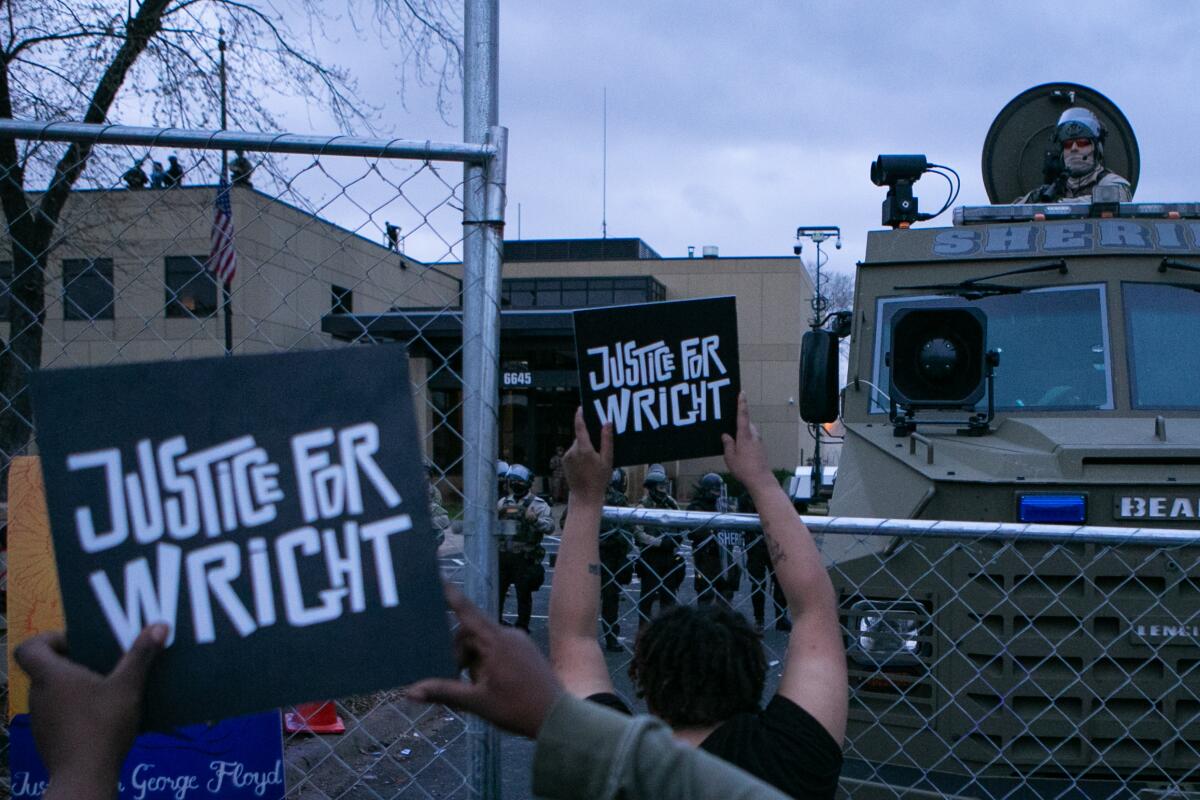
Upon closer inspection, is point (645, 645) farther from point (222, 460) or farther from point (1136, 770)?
point (1136, 770)

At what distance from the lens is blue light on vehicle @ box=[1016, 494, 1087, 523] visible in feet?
12.6

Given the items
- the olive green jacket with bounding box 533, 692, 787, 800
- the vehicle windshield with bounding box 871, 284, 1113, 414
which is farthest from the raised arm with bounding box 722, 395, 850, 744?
the vehicle windshield with bounding box 871, 284, 1113, 414

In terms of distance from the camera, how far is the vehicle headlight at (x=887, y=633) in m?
3.67

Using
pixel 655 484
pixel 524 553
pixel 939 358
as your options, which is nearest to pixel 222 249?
pixel 939 358

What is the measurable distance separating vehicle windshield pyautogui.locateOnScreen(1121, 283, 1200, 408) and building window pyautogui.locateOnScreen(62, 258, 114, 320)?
4.09m

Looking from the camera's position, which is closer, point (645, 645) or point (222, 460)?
point (222, 460)

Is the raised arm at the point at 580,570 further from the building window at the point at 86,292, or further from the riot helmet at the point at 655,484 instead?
the riot helmet at the point at 655,484

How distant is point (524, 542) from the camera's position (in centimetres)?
945

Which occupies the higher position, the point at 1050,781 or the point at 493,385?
the point at 493,385

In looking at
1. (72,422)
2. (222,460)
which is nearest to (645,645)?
(222,460)

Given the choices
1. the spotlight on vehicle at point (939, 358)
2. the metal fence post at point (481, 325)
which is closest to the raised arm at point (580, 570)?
the metal fence post at point (481, 325)

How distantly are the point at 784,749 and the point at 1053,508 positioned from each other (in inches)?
91.9

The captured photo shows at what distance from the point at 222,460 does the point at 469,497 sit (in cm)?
94

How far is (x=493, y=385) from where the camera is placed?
249cm
